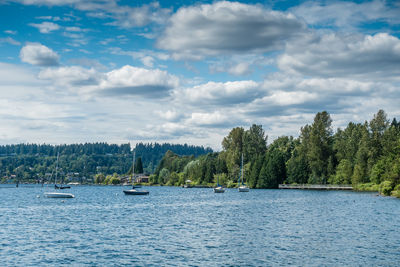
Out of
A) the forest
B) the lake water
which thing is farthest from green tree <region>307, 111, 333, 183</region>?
the lake water

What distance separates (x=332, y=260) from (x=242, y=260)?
23.0ft

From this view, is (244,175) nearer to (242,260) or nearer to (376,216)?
(376,216)

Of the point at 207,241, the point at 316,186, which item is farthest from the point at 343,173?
the point at 207,241

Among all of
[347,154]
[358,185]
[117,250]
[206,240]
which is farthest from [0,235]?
[347,154]

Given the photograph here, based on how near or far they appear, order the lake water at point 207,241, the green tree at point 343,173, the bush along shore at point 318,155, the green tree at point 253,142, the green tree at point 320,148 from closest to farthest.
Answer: the lake water at point 207,241
the bush along shore at point 318,155
the green tree at point 343,173
the green tree at point 320,148
the green tree at point 253,142

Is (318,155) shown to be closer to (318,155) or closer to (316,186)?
(318,155)

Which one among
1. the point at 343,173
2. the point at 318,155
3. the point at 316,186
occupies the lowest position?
the point at 316,186

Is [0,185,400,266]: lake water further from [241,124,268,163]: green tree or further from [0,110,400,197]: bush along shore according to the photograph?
[241,124,268,163]: green tree

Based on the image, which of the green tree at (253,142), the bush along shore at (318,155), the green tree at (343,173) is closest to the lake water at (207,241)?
the bush along shore at (318,155)

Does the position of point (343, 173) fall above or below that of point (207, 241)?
above

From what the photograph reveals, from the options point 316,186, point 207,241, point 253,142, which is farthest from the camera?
point 253,142

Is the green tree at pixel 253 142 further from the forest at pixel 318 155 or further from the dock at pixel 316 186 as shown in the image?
the dock at pixel 316 186

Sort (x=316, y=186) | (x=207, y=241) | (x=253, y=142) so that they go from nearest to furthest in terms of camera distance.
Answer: (x=207, y=241) < (x=316, y=186) < (x=253, y=142)

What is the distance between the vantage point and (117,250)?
39.2 metres
